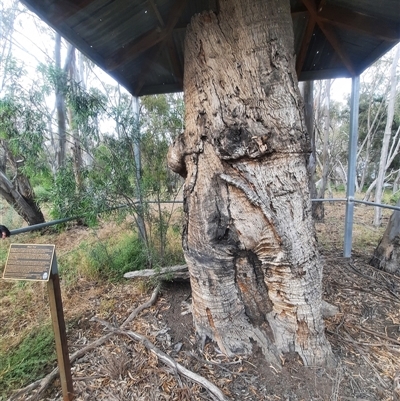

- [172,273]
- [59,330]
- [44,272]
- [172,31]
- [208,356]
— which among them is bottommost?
[208,356]

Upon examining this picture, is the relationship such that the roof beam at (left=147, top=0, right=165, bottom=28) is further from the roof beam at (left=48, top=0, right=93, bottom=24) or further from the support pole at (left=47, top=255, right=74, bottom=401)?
the support pole at (left=47, top=255, right=74, bottom=401)

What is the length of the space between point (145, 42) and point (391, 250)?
11.5 feet

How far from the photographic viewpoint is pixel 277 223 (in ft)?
4.66

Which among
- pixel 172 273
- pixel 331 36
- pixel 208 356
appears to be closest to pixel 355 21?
pixel 331 36

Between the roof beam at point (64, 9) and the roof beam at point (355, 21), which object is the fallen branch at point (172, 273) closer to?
the roof beam at point (64, 9)

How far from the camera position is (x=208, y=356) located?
165 cm

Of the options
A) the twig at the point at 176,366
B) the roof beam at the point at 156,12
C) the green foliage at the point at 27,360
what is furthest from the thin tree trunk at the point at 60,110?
the twig at the point at 176,366

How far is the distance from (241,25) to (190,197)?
1.17m

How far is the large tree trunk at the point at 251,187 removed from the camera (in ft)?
4.71

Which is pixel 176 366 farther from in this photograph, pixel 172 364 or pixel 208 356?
pixel 208 356

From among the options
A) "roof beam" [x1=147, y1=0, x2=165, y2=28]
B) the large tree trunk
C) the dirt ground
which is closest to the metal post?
the dirt ground

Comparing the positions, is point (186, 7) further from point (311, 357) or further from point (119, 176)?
point (311, 357)

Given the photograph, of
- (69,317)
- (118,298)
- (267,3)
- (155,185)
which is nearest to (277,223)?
(267,3)

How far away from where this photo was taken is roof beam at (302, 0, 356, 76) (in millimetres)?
1938
